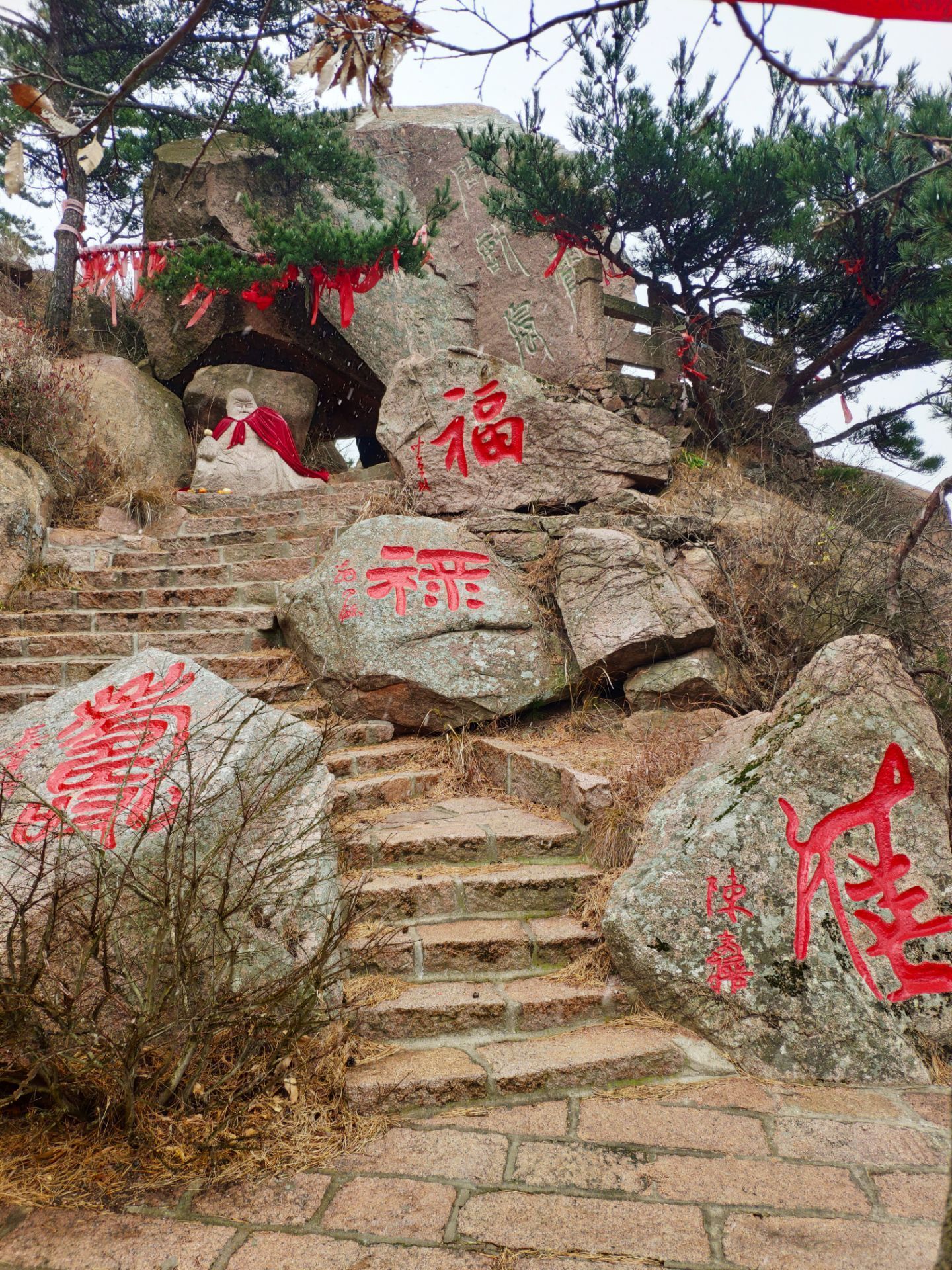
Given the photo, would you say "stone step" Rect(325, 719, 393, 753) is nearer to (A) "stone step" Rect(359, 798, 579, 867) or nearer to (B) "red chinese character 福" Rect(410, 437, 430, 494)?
(A) "stone step" Rect(359, 798, 579, 867)

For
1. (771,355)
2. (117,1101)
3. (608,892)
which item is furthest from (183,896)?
(771,355)

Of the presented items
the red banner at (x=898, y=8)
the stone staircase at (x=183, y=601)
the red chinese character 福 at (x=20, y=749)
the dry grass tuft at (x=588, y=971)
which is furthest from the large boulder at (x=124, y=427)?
the red banner at (x=898, y=8)

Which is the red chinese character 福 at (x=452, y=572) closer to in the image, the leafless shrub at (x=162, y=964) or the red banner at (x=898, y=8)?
the leafless shrub at (x=162, y=964)

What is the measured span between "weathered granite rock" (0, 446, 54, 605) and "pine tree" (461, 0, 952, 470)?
5384 millimetres

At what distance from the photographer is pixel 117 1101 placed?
97.3 inches

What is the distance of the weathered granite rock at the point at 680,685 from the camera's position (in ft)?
17.3

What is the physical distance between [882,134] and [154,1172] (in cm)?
824

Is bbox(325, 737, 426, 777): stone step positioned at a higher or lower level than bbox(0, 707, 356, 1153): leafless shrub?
higher

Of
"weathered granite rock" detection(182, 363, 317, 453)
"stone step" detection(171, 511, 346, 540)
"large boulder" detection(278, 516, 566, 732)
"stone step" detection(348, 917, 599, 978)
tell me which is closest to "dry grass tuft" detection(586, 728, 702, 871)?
"stone step" detection(348, 917, 599, 978)

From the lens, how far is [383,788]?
15.5 ft

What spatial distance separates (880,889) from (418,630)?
3161mm

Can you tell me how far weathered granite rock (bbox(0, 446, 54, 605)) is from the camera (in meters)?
6.55

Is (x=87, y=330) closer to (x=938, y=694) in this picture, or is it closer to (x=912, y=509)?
(x=912, y=509)

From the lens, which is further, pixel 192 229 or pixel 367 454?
pixel 367 454
